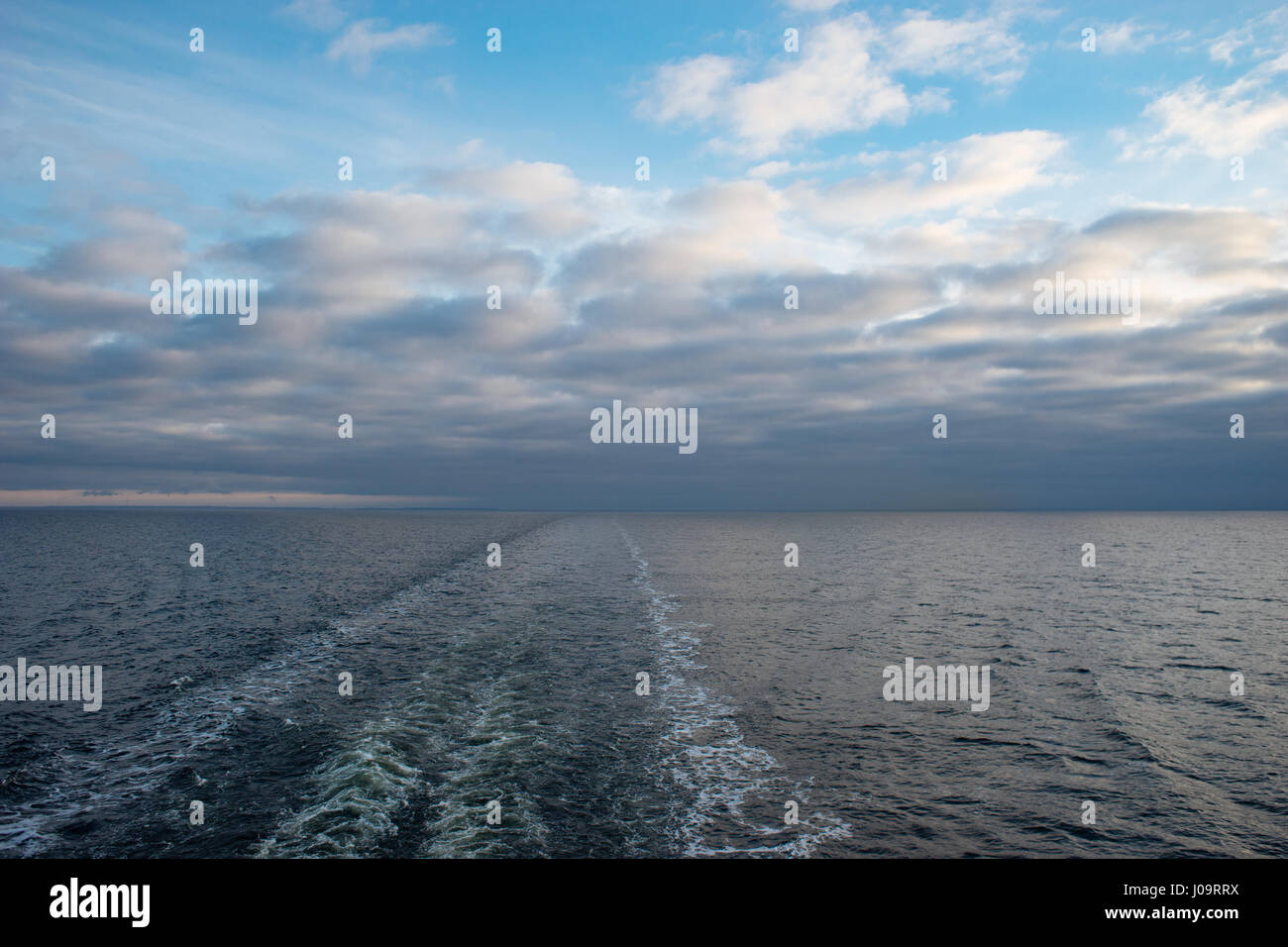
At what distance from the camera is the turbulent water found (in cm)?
1611

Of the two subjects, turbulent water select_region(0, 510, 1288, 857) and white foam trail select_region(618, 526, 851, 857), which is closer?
white foam trail select_region(618, 526, 851, 857)

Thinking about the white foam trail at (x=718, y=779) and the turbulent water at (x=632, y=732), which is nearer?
the white foam trail at (x=718, y=779)

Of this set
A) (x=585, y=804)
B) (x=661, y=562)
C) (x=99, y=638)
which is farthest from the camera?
(x=661, y=562)

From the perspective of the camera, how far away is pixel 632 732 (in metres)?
23.0

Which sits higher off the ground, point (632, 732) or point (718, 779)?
point (632, 732)

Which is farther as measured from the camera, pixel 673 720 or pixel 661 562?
pixel 661 562

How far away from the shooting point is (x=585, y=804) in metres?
17.2

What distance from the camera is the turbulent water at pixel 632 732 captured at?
16.1m

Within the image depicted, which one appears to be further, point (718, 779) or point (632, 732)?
point (632, 732)
